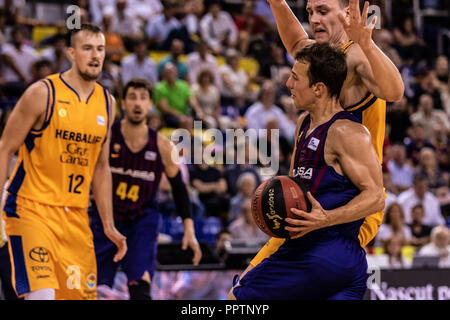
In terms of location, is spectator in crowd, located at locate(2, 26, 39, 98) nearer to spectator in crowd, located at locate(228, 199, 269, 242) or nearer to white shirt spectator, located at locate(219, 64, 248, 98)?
white shirt spectator, located at locate(219, 64, 248, 98)

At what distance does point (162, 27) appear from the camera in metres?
13.2

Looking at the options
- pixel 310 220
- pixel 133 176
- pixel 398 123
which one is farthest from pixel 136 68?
pixel 310 220

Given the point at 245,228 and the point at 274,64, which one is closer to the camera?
the point at 245,228

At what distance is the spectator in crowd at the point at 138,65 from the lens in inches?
458

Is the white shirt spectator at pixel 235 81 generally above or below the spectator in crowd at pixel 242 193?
above

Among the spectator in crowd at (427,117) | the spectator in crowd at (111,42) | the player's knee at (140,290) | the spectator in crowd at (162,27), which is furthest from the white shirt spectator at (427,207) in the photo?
the player's knee at (140,290)

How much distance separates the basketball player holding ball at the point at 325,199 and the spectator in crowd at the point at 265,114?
795 centimetres

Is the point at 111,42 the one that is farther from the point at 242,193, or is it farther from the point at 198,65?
the point at 242,193

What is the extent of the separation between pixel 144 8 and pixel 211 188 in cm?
Result: 535

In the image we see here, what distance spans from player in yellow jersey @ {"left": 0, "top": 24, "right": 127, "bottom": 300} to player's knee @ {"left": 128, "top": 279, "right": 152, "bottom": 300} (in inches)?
28.1

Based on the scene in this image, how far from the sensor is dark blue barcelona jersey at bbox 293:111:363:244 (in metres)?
3.54

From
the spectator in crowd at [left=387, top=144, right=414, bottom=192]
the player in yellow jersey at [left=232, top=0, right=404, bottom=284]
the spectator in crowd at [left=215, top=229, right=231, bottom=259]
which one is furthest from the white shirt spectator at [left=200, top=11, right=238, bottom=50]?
the player in yellow jersey at [left=232, top=0, right=404, bottom=284]

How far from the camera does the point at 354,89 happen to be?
12.7ft

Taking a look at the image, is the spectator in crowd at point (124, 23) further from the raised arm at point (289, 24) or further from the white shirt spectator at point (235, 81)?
the raised arm at point (289, 24)
